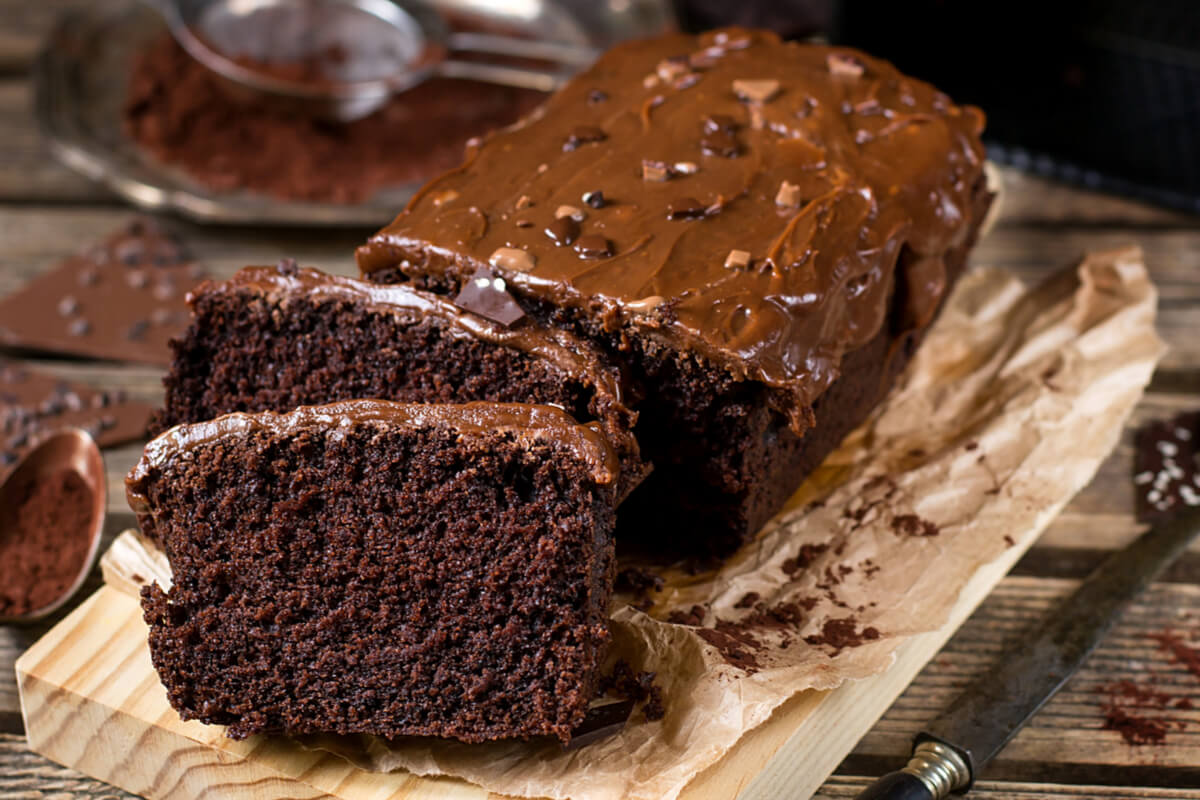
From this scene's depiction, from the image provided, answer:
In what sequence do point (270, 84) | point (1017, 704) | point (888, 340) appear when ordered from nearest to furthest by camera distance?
point (1017, 704)
point (888, 340)
point (270, 84)

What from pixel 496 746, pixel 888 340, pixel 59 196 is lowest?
pixel 59 196

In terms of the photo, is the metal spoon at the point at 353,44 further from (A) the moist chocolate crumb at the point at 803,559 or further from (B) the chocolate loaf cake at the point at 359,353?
(A) the moist chocolate crumb at the point at 803,559

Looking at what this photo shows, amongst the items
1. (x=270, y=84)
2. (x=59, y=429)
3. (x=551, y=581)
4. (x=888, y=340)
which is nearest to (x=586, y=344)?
(x=551, y=581)

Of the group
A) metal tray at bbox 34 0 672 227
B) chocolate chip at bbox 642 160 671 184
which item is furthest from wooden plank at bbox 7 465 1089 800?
metal tray at bbox 34 0 672 227

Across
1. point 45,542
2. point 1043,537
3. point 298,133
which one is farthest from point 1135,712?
point 298,133

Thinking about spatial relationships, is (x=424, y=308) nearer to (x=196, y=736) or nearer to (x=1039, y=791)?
(x=196, y=736)

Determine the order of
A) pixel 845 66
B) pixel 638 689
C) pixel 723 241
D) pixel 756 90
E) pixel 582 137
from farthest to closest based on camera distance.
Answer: pixel 845 66 < pixel 756 90 < pixel 582 137 < pixel 723 241 < pixel 638 689

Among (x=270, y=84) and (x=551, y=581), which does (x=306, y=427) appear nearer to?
(x=551, y=581)
